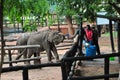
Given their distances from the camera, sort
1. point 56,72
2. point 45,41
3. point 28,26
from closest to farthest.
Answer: point 28,26 → point 56,72 → point 45,41

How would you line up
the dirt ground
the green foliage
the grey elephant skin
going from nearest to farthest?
the green foliage, the dirt ground, the grey elephant skin

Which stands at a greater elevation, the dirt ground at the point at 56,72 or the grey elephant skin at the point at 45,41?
the grey elephant skin at the point at 45,41

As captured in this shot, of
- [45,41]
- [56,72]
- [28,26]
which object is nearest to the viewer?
[28,26]

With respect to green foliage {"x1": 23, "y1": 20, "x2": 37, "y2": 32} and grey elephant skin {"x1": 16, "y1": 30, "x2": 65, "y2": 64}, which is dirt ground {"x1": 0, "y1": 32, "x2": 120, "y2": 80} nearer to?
grey elephant skin {"x1": 16, "y1": 30, "x2": 65, "y2": 64}

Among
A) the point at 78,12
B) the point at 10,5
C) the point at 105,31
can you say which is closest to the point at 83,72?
the point at 78,12

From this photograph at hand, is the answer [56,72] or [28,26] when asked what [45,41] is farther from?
[28,26]

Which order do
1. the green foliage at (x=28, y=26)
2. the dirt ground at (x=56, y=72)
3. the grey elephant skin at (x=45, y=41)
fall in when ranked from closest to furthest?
1. the green foliage at (x=28, y=26)
2. the dirt ground at (x=56, y=72)
3. the grey elephant skin at (x=45, y=41)

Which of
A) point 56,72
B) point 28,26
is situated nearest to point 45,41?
point 56,72

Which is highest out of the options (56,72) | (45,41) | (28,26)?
(28,26)

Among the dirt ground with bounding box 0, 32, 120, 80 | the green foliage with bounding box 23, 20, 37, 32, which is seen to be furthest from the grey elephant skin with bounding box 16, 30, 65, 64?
the green foliage with bounding box 23, 20, 37, 32

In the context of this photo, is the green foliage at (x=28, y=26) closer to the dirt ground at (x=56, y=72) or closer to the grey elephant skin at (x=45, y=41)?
the dirt ground at (x=56, y=72)

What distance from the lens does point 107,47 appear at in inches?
912

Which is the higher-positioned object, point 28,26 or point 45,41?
point 28,26

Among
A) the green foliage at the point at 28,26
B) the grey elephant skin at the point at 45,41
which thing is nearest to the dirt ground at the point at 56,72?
the grey elephant skin at the point at 45,41
